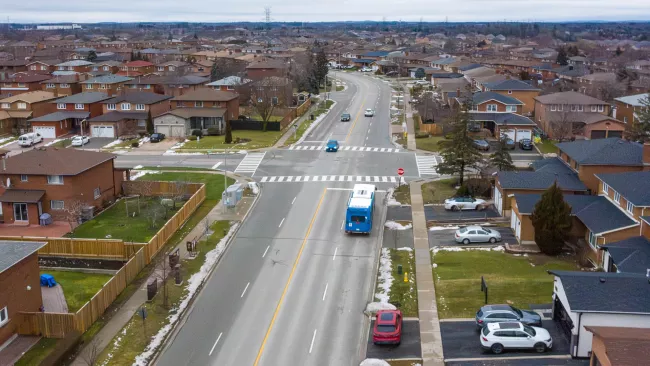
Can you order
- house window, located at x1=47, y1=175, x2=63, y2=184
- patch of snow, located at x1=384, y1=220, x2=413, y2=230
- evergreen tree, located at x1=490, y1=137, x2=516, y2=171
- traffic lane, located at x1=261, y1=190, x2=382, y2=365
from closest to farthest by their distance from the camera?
1. traffic lane, located at x1=261, y1=190, x2=382, y2=365
2. patch of snow, located at x1=384, y1=220, x2=413, y2=230
3. house window, located at x1=47, y1=175, x2=63, y2=184
4. evergreen tree, located at x1=490, y1=137, x2=516, y2=171

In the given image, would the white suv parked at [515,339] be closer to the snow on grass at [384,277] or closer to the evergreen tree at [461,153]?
the snow on grass at [384,277]

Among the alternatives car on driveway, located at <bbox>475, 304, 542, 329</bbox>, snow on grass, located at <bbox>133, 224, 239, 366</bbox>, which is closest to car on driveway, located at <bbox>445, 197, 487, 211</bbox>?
snow on grass, located at <bbox>133, 224, 239, 366</bbox>

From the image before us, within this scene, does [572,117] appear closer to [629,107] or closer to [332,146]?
[629,107]

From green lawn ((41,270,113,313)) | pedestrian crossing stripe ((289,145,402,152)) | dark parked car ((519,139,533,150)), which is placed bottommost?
green lawn ((41,270,113,313))

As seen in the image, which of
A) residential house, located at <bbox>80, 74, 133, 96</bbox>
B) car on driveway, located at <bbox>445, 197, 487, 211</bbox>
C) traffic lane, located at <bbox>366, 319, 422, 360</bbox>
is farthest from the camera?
residential house, located at <bbox>80, 74, 133, 96</bbox>

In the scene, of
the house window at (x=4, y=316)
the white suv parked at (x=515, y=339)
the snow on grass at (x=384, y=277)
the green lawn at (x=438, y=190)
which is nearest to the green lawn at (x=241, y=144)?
the green lawn at (x=438, y=190)

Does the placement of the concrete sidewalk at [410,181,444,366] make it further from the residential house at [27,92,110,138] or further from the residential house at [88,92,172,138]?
the residential house at [27,92,110,138]
